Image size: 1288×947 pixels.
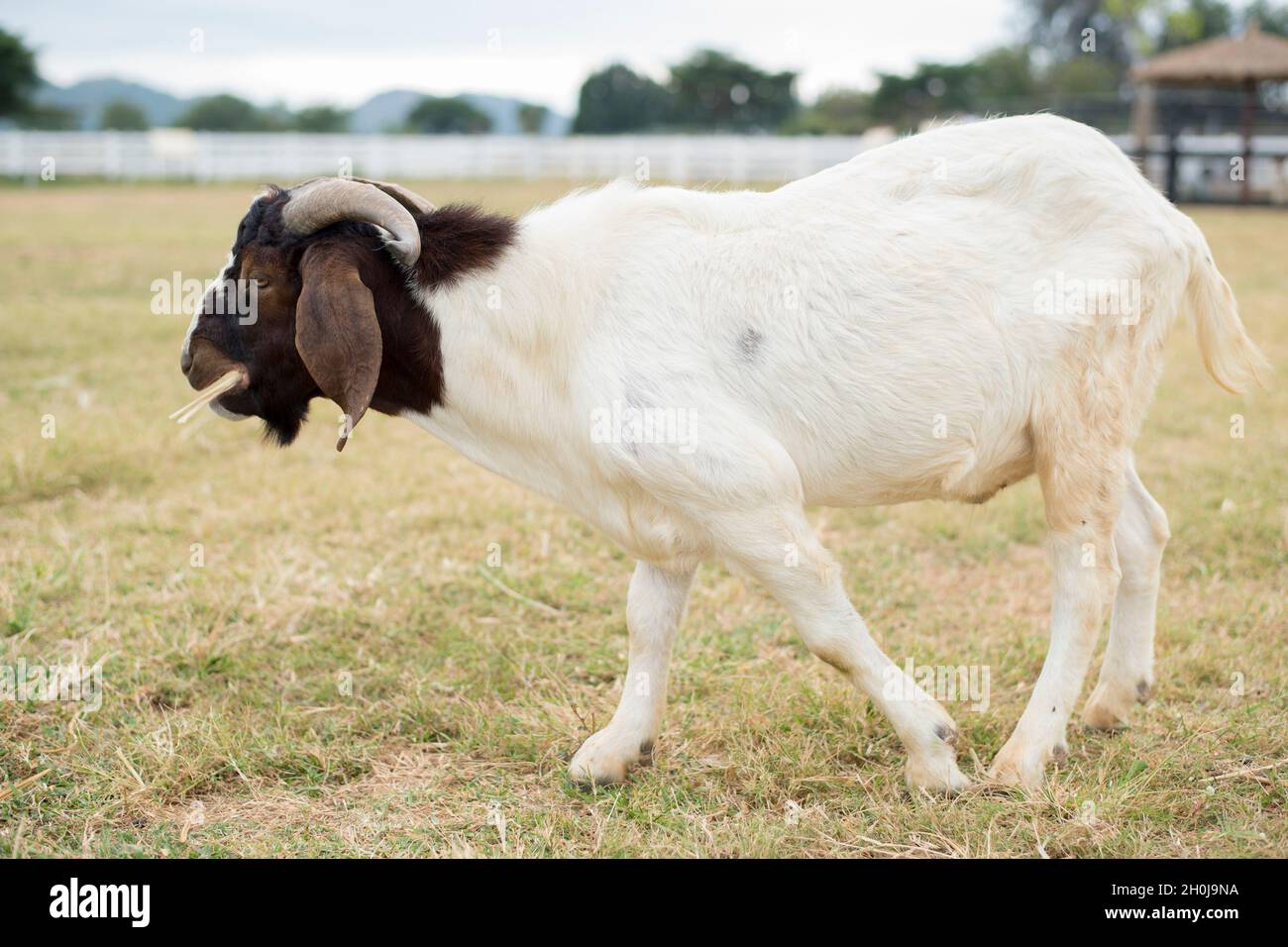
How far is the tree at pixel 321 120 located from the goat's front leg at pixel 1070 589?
74.5 meters

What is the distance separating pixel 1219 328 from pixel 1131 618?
1098 mm

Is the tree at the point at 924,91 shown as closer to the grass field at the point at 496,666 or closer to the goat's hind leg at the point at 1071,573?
the grass field at the point at 496,666

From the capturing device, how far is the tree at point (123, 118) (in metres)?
74.4

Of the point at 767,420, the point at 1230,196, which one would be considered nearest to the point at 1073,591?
the point at 767,420

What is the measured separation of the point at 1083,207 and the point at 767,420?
1.29 m

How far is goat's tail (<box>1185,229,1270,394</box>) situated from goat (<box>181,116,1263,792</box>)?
16cm

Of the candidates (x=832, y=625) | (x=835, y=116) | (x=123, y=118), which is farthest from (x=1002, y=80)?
(x=832, y=625)

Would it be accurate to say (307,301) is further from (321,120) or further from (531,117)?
(321,120)

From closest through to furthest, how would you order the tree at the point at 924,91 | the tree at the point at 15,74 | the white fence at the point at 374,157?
1. the white fence at the point at 374,157
2. the tree at the point at 15,74
3. the tree at the point at 924,91

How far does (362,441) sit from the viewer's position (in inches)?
320

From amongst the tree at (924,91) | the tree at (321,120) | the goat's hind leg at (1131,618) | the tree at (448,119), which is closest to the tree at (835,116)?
the tree at (924,91)

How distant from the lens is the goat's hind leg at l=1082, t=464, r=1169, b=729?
14.2 feet

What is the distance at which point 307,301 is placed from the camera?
143 inches
